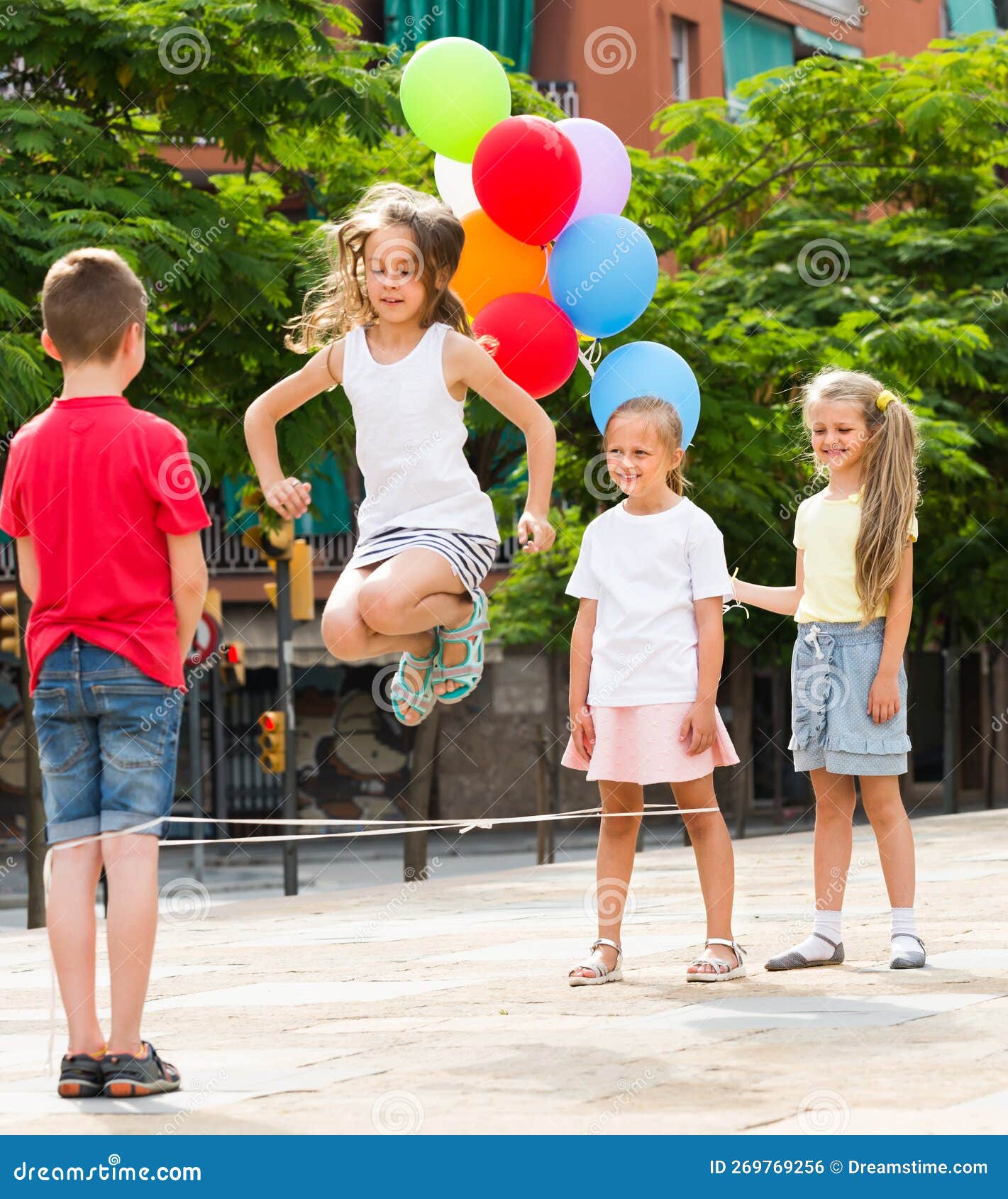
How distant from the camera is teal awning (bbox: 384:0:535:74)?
26000 mm

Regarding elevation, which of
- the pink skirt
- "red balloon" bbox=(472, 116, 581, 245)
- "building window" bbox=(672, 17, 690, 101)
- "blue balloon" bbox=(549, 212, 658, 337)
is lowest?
the pink skirt

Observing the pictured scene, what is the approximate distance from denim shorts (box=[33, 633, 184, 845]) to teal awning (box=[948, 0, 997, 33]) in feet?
97.9

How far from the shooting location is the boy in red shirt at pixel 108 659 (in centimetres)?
430

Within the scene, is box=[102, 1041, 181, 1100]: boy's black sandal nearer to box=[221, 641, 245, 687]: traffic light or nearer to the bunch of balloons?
the bunch of balloons

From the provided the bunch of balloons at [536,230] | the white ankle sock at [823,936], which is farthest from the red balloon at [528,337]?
the white ankle sock at [823,936]

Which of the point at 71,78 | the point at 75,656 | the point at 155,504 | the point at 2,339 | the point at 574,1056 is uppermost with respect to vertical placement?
the point at 71,78

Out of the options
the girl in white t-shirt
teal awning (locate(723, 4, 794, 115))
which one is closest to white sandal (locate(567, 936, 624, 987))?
the girl in white t-shirt

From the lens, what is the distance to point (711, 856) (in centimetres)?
593

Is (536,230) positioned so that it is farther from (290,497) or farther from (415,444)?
(290,497)

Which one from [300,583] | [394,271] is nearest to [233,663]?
[300,583]

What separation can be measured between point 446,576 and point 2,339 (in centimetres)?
557

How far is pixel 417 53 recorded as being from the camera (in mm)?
6570
